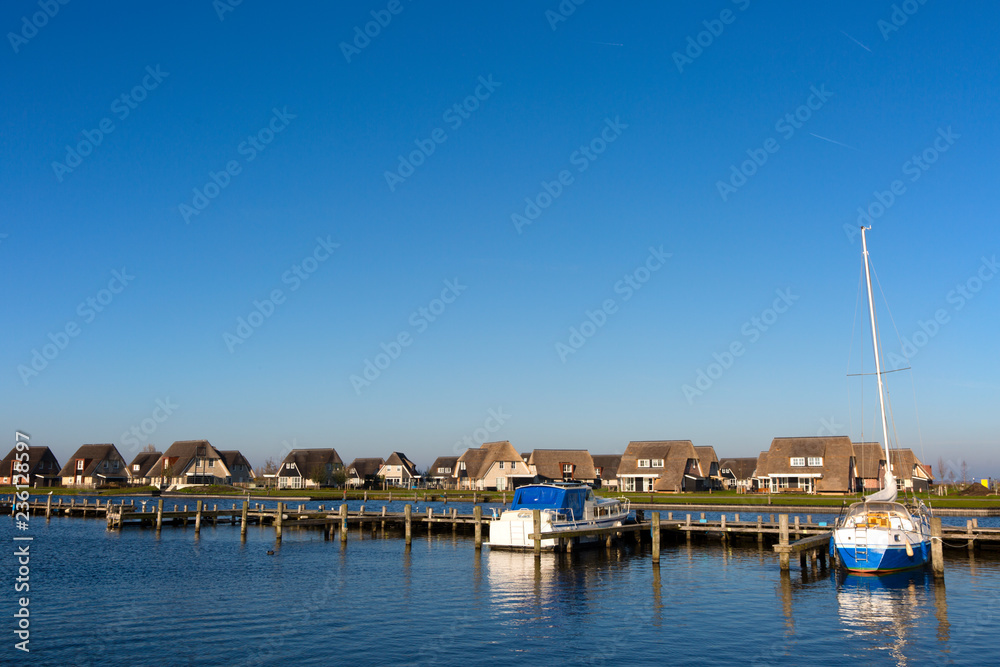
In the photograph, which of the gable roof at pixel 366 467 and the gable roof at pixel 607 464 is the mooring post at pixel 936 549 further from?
the gable roof at pixel 366 467

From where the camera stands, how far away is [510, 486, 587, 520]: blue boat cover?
1843 inches

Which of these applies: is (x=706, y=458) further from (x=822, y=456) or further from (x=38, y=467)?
(x=38, y=467)

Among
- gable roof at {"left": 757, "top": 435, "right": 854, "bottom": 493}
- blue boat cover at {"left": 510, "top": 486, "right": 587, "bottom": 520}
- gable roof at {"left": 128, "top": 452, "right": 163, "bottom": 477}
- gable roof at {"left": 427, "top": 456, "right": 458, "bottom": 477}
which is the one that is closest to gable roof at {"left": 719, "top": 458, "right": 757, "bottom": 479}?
gable roof at {"left": 757, "top": 435, "right": 854, "bottom": 493}

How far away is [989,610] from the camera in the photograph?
2939cm

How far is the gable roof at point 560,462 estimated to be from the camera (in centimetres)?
12306

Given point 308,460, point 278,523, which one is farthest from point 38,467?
point 278,523

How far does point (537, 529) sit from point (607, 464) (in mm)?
92129

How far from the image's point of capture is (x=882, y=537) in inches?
1388

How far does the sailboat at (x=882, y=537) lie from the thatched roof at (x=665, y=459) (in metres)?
70.2

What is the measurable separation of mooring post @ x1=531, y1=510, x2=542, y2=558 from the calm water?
68cm

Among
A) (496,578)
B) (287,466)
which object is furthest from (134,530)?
(287,466)

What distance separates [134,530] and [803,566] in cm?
5048

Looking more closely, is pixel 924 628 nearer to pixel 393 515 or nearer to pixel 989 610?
pixel 989 610

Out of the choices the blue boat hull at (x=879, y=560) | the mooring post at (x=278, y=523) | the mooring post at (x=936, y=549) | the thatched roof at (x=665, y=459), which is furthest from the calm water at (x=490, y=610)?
the thatched roof at (x=665, y=459)
